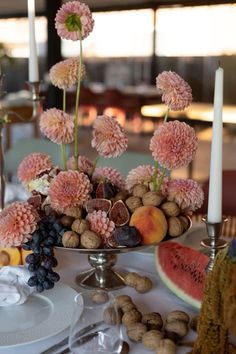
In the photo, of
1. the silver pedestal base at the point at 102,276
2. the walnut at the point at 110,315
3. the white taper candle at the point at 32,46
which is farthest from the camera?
the white taper candle at the point at 32,46

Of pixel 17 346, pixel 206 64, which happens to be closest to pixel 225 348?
pixel 17 346

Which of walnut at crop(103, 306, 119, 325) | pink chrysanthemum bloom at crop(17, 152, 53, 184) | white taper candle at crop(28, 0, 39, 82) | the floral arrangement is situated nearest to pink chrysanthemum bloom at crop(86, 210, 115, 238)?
the floral arrangement

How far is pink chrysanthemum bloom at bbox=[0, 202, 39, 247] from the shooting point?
3.45 feet

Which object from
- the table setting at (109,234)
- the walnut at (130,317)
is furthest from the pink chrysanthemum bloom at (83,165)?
the walnut at (130,317)

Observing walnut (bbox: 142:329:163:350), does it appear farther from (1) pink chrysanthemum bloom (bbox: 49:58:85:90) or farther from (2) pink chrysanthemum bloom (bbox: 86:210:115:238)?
(1) pink chrysanthemum bloom (bbox: 49:58:85:90)

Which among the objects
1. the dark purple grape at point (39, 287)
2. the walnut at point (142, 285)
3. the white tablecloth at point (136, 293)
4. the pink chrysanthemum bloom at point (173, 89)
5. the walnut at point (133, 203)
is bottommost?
the white tablecloth at point (136, 293)

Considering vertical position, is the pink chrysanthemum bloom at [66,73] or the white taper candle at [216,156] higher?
the pink chrysanthemum bloom at [66,73]

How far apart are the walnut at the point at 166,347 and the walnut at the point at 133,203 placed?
32 cm

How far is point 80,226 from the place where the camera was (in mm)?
1097

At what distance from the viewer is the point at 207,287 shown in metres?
0.78

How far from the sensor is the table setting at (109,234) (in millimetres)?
957

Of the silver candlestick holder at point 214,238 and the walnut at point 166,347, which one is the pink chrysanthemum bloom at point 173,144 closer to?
the silver candlestick holder at point 214,238

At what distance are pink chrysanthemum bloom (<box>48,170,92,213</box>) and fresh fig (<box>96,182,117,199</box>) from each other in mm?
61

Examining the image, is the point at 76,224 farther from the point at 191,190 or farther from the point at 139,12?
the point at 139,12
